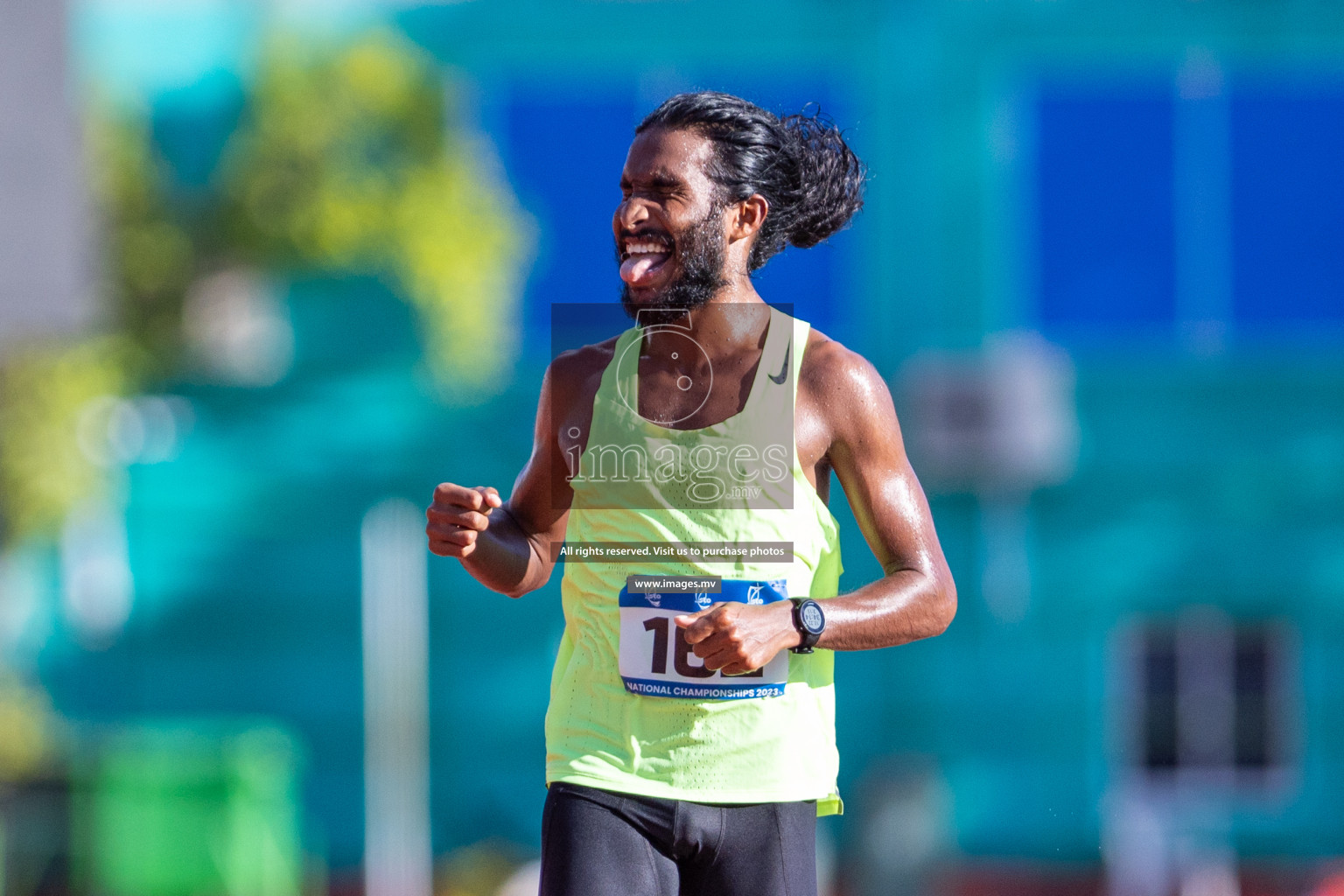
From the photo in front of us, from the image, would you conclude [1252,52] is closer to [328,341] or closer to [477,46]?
[477,46]

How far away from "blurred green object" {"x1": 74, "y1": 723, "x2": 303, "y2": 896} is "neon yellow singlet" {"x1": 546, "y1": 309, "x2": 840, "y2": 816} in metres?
8.13

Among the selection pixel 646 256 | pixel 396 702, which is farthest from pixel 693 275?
pixel 396 702

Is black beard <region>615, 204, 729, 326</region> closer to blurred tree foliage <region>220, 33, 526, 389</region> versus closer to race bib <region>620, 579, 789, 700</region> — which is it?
race bib <region>620, 579, 789, 700</region>

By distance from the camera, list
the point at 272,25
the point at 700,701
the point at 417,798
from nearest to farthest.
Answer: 1. the point at 700,701
2. the point at 417,798
3. the point at 272,25

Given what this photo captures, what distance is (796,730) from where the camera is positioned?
2.45 meters

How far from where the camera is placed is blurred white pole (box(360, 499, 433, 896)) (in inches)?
439

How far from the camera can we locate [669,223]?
93.5 inches

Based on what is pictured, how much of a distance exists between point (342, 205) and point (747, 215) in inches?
441

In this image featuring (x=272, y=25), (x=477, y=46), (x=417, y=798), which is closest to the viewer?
(x=417, y=798)

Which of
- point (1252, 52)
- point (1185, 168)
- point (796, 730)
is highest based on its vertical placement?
point (1252, 52)

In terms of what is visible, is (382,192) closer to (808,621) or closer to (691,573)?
(691,573)

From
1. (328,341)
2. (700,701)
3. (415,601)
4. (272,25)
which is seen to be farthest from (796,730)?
(272,25)

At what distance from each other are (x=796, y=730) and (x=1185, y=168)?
1018cm

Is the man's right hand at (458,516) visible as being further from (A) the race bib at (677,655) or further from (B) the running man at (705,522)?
(A) the race bib at (677,655)
